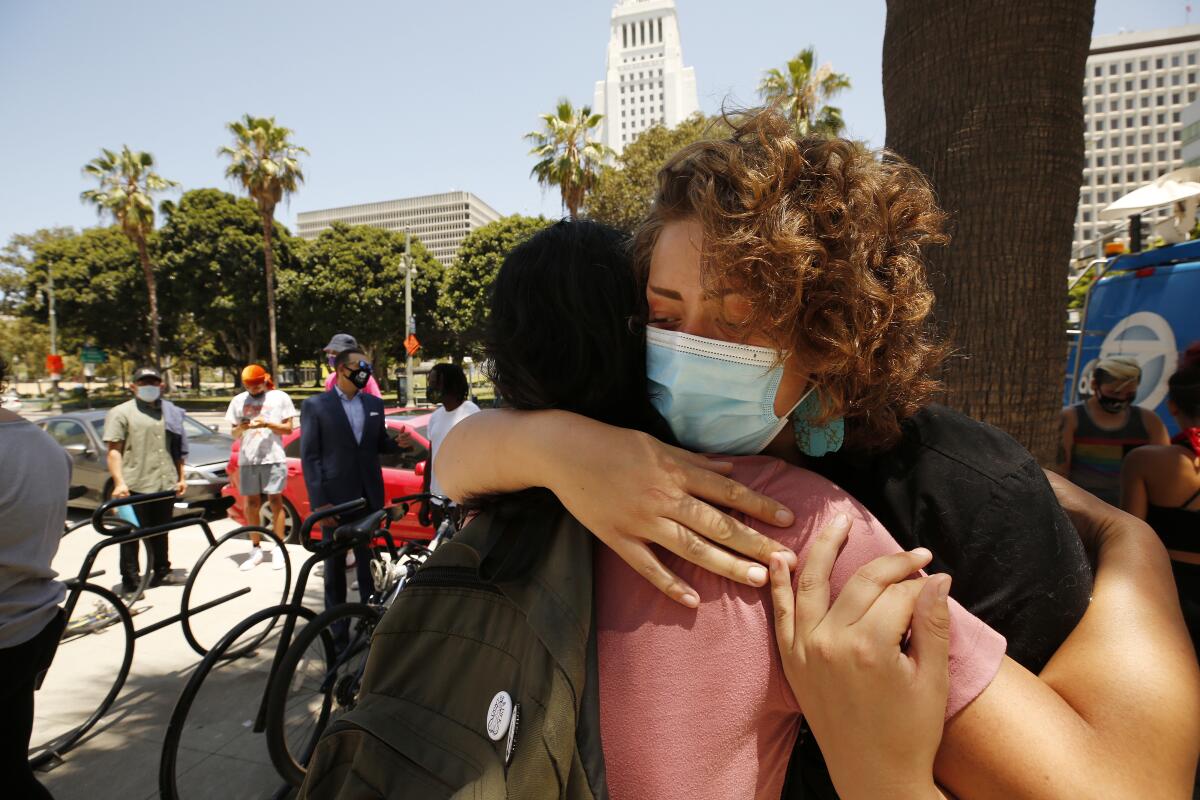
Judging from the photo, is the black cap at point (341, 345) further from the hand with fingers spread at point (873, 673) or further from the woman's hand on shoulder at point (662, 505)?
the hand with fingers spread at point (873, 673)

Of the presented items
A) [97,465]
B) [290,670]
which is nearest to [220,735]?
[290,670]

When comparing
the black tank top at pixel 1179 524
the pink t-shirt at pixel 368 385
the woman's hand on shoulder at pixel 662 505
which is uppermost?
the woman's hand on shoulder at pixel 662 505

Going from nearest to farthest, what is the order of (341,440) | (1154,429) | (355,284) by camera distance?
1. (1154,429)
2. (341,440)
3. (355,284)

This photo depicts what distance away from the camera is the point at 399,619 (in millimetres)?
944

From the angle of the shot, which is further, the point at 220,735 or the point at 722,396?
the point at 220,735

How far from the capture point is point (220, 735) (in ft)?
11.7

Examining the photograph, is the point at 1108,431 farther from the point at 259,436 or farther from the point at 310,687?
the point at 259,436

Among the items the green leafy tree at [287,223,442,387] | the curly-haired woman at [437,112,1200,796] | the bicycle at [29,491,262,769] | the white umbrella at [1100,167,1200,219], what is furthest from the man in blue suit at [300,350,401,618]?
the green leafy tree at [287,223,442,387]

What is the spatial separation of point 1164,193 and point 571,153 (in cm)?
1790

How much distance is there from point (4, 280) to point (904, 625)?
50.6 meters

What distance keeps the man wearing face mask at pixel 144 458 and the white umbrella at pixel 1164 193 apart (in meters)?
9.23

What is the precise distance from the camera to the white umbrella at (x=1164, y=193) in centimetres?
534

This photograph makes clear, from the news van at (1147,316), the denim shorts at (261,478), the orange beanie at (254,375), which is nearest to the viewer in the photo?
the news van at (1147,316)

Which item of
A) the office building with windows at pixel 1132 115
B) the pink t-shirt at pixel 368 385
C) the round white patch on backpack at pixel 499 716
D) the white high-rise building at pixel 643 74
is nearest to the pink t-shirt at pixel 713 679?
the round white patch on backpack at pixel 499 716
